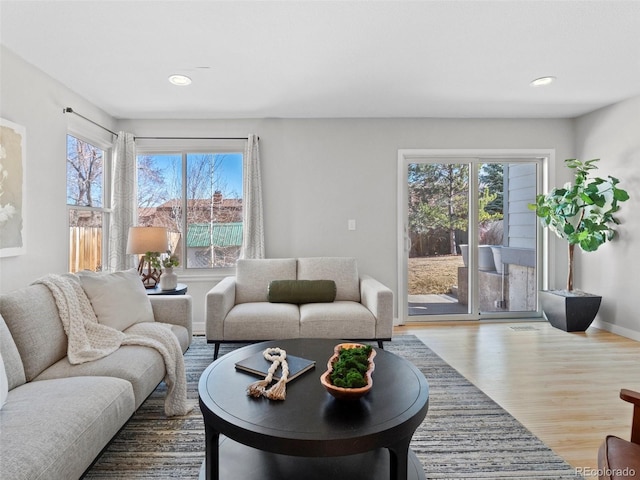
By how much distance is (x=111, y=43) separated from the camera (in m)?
2.36

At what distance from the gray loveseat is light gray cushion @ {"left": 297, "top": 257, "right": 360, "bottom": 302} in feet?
5.86

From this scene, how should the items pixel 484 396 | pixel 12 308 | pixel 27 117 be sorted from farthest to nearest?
1. pixel 27 117
2. pixel 484 396
3. pixel 12 308

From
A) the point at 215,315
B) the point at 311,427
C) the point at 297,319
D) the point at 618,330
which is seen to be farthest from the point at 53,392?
the point at 618,330

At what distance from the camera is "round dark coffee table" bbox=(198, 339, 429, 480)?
1.16 metres

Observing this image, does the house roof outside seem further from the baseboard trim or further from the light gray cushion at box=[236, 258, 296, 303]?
the baseboard trim

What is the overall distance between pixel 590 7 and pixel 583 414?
2407 mm

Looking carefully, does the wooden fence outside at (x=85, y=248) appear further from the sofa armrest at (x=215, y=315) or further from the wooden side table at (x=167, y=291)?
the sofa armrest at (x=215, y=315)

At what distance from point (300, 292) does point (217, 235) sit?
1.35 metres

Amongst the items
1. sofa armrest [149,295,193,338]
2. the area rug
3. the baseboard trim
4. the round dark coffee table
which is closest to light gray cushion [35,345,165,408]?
the area rug

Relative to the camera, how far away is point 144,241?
3.22 meters

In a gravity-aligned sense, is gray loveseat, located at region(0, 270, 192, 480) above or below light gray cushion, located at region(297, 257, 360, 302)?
below

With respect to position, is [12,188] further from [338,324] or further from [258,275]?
[338,324]

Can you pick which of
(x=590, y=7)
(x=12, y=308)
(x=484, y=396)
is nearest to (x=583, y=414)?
(x=484, y=396)

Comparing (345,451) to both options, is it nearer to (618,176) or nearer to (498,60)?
(498,60)
